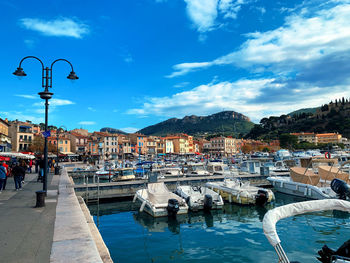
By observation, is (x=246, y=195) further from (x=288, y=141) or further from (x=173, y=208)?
(x=288, y=141)

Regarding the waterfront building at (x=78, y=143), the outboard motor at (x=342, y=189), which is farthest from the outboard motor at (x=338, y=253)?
the waterfront building at (x=78, y=143)

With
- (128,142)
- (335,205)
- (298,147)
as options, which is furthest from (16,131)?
(298,147)

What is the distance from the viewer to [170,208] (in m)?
14.3

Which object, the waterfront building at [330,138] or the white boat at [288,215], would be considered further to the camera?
the waterfront building at [330,138]

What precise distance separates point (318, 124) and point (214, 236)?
189 metres

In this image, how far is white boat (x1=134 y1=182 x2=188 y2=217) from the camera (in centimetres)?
1437

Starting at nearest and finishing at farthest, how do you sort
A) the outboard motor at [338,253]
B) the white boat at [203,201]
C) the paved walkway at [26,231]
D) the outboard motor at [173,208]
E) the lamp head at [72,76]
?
the outboard motor at [338,253]
the paved walkway at [26,231]
the lamp head at [72,76]
the outboard motor at [173,208]
the white boat at [203,201]

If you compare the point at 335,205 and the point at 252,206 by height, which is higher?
the point at 335,205

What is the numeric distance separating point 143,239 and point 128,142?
9713cm

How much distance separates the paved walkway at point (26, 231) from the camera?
555 cm

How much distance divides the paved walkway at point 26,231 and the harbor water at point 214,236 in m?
2.81

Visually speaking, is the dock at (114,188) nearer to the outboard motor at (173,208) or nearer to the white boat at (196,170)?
the outboard motor at (173,208)

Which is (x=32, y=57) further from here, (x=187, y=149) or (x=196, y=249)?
(x=187, y=149)

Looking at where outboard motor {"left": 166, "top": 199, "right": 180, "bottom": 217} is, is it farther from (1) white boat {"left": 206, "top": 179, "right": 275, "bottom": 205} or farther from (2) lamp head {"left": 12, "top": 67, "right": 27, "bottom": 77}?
(2) lamp head {"left": 12, "top": 67, "right": 27, "bottom": 77}
